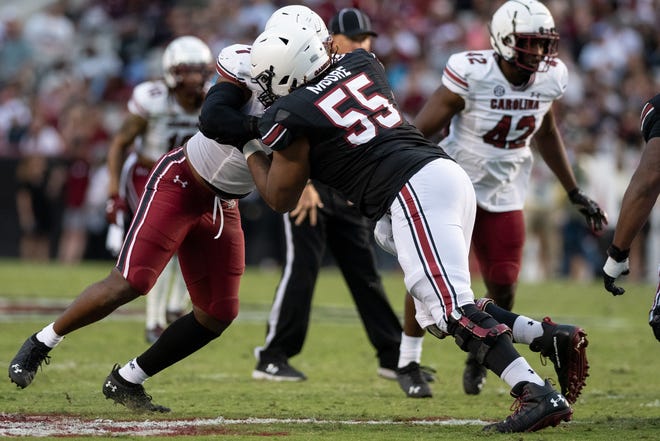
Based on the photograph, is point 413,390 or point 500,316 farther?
point 413,390

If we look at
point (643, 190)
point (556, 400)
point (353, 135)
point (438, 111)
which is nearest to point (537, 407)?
point (556, 400)

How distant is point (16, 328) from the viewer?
8.27 m

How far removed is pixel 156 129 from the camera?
803cm

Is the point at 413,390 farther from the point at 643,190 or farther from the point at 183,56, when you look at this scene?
the point at 183,56

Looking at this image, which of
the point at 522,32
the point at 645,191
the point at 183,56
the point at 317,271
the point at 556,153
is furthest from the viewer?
the point at 183,56

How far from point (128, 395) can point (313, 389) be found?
1281 mm

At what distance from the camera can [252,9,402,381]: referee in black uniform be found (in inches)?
260

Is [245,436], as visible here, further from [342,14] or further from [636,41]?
[636,41]

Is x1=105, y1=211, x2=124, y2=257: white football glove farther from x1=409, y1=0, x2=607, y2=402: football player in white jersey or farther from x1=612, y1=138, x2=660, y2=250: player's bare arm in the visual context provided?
x1=612, y1=138, x2=660, y2=250: player's bare arm

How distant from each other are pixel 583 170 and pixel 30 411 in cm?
1039

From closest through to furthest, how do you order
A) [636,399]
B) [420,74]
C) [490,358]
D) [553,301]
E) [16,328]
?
[490,358] → [636,399] → [16,328] → [553,301] → [420,74]

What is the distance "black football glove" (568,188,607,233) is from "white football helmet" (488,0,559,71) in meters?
0.72

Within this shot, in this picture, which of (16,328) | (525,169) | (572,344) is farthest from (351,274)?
(16,328)

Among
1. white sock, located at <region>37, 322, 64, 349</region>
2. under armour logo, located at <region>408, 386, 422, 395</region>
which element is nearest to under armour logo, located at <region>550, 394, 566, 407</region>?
under armour logo, located at <region>408, 386, 422, 395</region>
